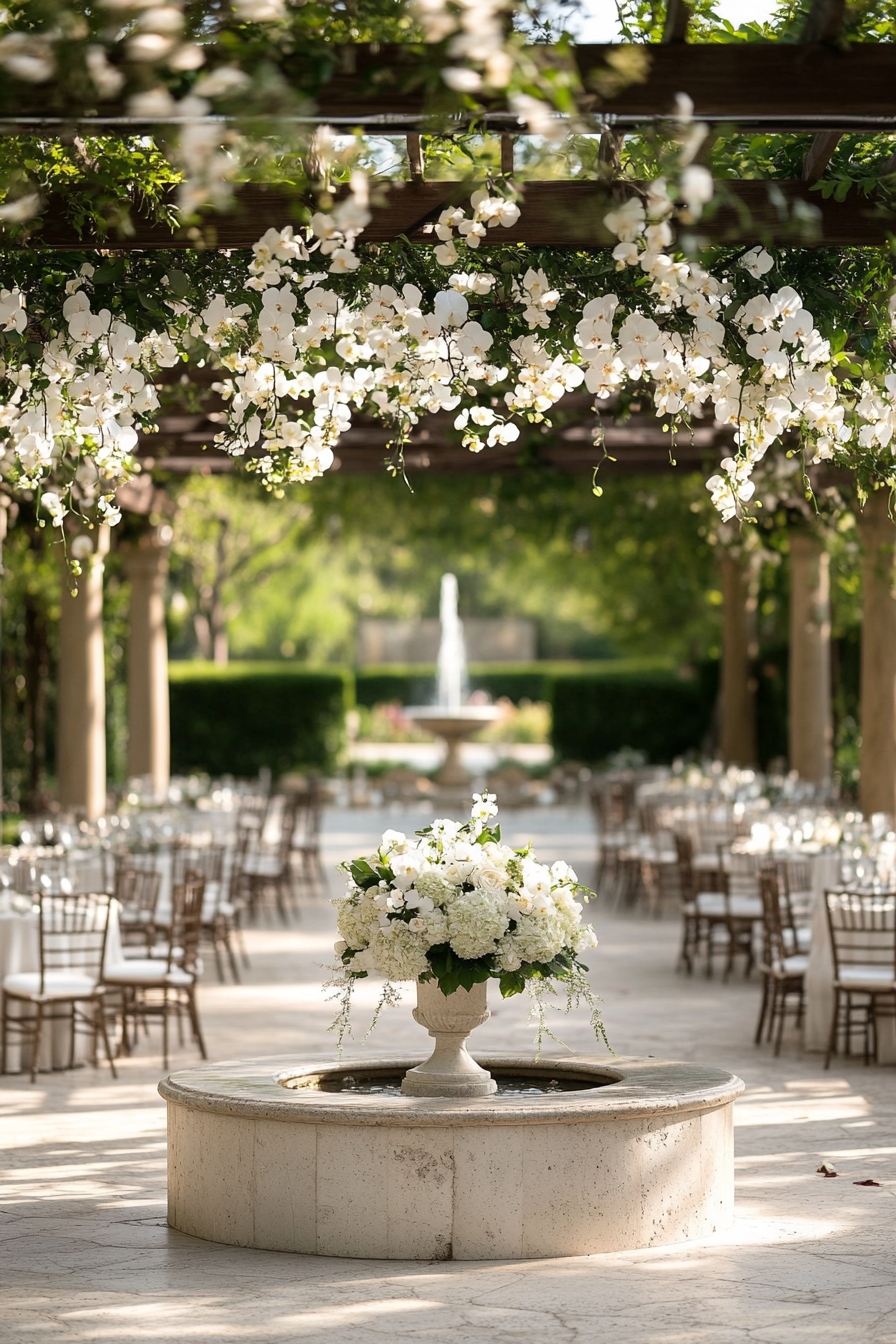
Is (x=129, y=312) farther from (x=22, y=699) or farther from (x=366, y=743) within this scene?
(x=366, y=743)

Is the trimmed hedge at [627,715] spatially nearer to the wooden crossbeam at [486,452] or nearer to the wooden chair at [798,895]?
the wooden crossbeam at [486,452]

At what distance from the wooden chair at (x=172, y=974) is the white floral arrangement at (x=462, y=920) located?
361cm

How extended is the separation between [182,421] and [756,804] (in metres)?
5.71

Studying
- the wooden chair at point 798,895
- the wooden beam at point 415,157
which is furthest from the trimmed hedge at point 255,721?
the wooden beam at point 415,157

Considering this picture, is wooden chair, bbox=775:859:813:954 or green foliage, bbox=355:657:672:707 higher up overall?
green foliage, bbox=355:657:672:707

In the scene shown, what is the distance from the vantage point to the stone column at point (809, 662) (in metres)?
15.5

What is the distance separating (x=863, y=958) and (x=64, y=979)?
4170mm

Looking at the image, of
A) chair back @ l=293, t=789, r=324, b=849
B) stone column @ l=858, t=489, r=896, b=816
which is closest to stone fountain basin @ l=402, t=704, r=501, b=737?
chair back @ l=293, t=789, r=324, b=849

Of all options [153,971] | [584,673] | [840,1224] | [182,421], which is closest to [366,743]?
[584,673]

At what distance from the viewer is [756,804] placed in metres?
14.0

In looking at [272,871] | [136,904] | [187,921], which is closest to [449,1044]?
[187,921]

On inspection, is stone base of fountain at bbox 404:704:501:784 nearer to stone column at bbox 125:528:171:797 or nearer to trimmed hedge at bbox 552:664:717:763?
trimmed hedge at bbox 552:664:717:763

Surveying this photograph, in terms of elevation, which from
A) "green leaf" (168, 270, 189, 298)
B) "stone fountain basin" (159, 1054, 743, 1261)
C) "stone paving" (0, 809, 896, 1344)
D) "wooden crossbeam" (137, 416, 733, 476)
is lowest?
"stone paving" (0, 809, 896, 1344)

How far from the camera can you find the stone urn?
18.2ft
